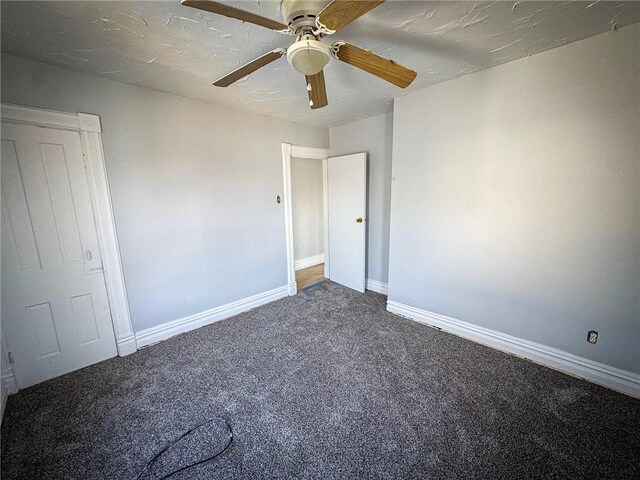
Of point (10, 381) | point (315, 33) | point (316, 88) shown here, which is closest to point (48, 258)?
point (10, 381)

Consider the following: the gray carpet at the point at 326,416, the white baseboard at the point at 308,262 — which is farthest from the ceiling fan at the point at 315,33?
the white baseboard at the point at 308,262

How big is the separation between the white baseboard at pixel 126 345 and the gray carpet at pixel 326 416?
7cm

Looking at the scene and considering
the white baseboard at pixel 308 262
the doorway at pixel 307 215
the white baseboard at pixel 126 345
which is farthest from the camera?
the white baseboard at pixel 308 262

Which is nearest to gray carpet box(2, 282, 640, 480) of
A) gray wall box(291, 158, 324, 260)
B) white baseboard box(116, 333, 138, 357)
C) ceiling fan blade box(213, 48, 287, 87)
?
white baseboard box(116, 333, 138, 357)

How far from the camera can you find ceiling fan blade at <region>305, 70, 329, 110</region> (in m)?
1.45

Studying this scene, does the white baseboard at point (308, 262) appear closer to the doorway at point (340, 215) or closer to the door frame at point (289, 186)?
the doorway at point (340, 215)

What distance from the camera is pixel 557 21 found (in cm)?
145

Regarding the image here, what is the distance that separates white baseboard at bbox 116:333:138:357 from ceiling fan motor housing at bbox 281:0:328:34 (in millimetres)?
2732

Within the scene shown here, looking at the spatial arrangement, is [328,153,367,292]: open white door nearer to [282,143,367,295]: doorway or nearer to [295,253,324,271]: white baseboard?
[282,143,367,295]: doorway

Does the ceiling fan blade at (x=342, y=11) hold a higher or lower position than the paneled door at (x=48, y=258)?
higher

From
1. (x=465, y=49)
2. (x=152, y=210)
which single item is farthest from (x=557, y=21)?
(x=152, y=210)

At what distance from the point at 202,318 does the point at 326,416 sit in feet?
5.77

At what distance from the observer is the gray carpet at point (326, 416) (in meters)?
1.32

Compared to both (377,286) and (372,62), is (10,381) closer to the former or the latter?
(372,62)
